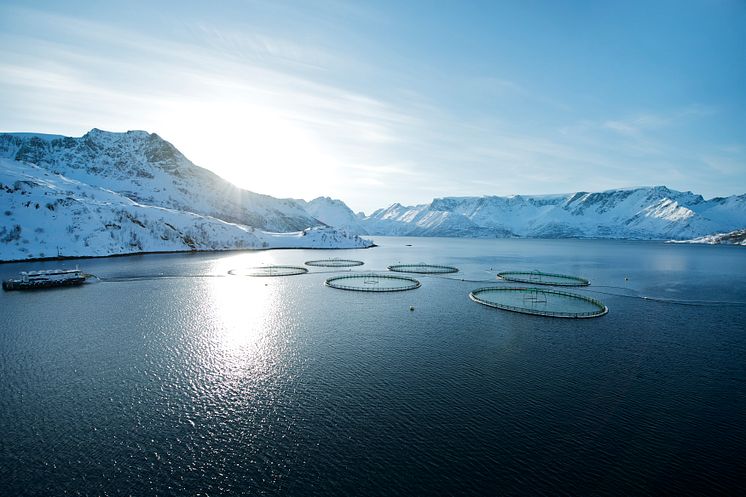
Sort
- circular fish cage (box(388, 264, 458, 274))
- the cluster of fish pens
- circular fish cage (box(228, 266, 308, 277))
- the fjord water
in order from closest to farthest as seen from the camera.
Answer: the fjord water → the cluster of fish pens → circular fish cage (box(228, 266, 308, 277)) → circular fish cage (box(388, 264, 458, 274))

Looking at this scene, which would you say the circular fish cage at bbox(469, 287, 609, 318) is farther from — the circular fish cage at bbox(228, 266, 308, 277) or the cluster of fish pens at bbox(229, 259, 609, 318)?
the circular fish cage at bbox(228, 266, 308, 277)

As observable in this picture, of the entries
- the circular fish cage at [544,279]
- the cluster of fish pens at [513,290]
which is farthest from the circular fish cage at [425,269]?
the circular fish cage at [544,279]

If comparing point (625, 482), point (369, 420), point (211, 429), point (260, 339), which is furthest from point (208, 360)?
point (625, 482)

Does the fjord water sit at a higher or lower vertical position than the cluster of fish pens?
lower

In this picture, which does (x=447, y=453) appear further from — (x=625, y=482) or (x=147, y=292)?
(x=147, y=292)

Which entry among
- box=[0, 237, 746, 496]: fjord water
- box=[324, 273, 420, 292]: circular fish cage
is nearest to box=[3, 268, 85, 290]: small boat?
box=[0, 237, 746, 496]: fjord water

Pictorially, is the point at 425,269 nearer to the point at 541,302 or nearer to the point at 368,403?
the point at 541,302

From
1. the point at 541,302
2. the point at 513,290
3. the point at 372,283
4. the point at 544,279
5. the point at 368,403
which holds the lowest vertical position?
the point at 368,403

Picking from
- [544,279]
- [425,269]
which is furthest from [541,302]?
[425,269]
